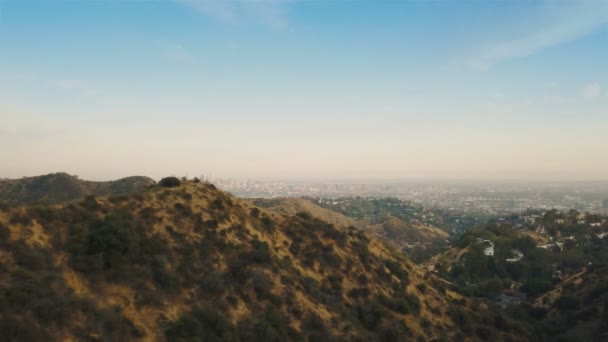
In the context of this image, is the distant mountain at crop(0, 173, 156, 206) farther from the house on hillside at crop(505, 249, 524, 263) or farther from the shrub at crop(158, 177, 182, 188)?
the house on hillside at crop(505, 249, 524, 263)

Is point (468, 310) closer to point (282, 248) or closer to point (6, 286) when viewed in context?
point (282, 248)

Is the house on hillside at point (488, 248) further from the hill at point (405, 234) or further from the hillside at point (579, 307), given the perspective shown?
the hill at point (405, 234)

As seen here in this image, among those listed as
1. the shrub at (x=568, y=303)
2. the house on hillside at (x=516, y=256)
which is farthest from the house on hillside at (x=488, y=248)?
the shrub at (x=568, y=303)

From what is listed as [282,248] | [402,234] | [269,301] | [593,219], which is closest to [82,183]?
[282,248]

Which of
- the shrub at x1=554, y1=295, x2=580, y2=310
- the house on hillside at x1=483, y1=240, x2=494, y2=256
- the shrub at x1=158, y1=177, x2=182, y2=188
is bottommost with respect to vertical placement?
the house on hillside at x1=483, y1=240, x2=494, y2=256

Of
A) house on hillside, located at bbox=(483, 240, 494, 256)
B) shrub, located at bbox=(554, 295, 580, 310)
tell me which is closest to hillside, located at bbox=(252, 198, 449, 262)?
house on hillside, located at bbox=(483, 240, 494, 256)

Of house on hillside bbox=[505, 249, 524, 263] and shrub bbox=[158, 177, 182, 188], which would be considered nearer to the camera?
shrub bbox=[158, 177, 182, 188]
